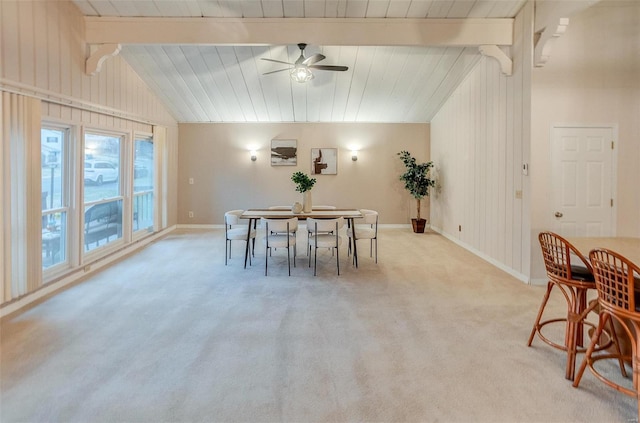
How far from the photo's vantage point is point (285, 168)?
812 cm

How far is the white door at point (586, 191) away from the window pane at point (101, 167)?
19.5 ft

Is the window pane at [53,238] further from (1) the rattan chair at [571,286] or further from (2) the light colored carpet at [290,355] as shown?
(1) the rattan chair at [571,286]

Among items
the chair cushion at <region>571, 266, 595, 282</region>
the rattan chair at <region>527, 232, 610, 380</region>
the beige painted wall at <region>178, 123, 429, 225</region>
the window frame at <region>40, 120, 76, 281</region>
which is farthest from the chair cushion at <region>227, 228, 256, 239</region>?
the chair cushion at <region>571, 266, 595, 282</region>

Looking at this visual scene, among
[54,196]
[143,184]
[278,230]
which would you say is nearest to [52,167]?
[54,196]

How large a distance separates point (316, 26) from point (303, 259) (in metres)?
3.17

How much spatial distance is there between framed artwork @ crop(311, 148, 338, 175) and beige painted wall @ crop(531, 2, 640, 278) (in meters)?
4.66

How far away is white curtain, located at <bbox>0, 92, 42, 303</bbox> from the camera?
3.14 meters

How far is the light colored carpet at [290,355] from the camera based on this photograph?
189 cm

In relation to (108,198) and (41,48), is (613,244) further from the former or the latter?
(108,198)

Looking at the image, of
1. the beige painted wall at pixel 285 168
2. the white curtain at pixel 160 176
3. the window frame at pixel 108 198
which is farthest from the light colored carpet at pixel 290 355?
the beige painted wall at pixel 285 168

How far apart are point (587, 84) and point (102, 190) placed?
21.4ft

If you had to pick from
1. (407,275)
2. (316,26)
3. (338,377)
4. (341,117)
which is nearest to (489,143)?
(407,275)

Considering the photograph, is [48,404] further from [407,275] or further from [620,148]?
[620,148]

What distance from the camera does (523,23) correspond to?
4.11 meters
